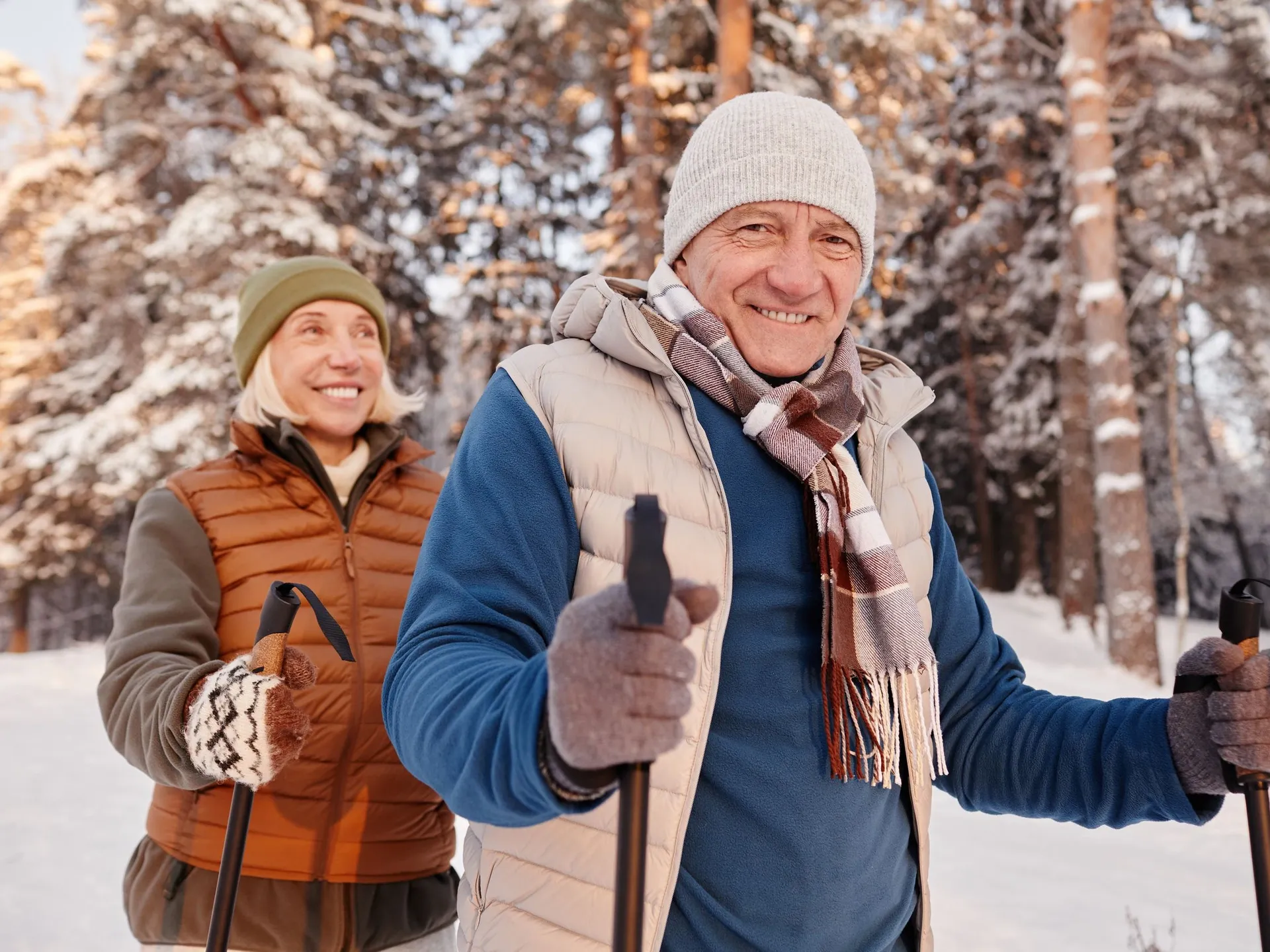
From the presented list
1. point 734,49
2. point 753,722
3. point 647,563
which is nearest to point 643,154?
point 734,49

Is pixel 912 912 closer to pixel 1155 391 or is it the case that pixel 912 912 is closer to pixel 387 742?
pixel 387 742

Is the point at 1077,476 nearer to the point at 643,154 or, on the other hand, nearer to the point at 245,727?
the point at 643,154

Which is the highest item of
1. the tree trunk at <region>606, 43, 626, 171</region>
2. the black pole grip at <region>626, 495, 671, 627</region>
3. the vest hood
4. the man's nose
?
the tree trunk at <region>606, 43, 626, 171</region>

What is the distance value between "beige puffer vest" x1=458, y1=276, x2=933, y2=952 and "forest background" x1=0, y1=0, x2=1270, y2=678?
9454 mm

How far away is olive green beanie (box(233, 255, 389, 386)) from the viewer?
2.74 meters

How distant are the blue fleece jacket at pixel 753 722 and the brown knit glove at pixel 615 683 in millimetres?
123

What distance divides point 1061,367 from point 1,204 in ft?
60.4

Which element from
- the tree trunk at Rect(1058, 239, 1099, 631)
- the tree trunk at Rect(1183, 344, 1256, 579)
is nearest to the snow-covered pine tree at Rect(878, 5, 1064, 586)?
the tree trunk at Rect(1058, 239, 1099, 631)

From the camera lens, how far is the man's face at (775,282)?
77.7 inches

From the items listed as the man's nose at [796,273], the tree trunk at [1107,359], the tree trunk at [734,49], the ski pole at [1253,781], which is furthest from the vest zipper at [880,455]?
the tree trunk at [734,49]

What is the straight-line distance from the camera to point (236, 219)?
40.7 feet

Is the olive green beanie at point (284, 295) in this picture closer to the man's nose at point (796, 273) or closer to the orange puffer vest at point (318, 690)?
the orange puffer vest at point (318, 690)

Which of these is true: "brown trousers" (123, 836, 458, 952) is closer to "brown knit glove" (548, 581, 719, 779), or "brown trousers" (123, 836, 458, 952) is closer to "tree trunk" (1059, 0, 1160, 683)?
"brown knit glove" (548, 581, 719, 779)

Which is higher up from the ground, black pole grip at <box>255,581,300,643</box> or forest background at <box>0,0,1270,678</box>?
forest background at <box>0,0,1270,678</box>
